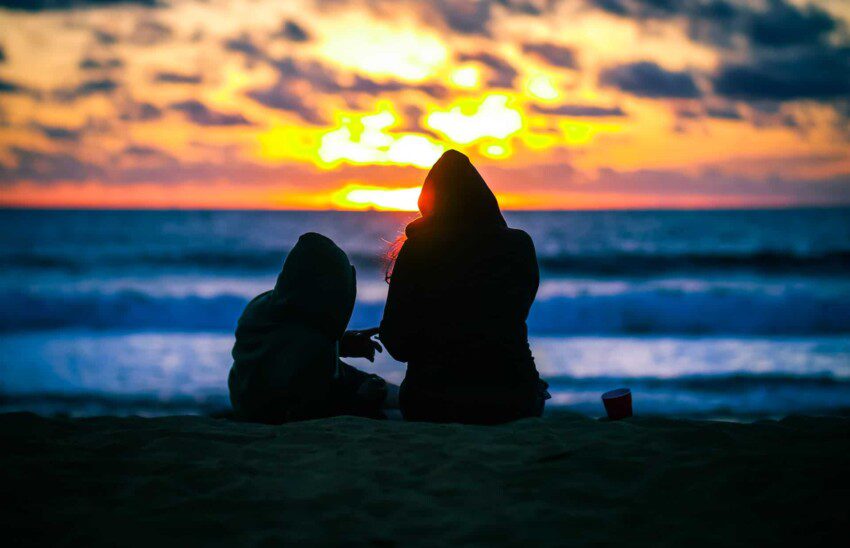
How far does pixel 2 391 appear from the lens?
7441 millimetres

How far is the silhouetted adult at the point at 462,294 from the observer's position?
3.55 meters

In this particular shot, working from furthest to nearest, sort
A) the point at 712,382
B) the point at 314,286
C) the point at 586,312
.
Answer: the point at 586,312 < the point at 712,382 < the point at 314,286

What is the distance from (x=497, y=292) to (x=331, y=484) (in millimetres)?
1301

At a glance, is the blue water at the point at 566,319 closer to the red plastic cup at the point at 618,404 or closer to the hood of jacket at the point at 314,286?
the hood of jacket at the point at 314,286

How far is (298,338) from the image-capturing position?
3818 mm

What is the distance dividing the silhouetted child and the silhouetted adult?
1.13 feet

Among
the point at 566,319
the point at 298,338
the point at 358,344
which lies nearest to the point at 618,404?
the point at 358,344

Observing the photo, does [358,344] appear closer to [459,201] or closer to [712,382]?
[459,201]

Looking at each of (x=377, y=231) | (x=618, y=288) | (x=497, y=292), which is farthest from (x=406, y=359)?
(x=377, y=231)

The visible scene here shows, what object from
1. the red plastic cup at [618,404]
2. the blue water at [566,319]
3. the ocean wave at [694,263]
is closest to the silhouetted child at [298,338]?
the red plastic cup at [618,404]

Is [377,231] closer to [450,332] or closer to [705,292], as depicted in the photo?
[705,292]

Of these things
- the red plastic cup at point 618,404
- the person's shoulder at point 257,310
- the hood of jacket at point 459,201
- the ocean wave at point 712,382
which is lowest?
the ocean wave at point 712,382

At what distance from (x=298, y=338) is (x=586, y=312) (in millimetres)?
13239

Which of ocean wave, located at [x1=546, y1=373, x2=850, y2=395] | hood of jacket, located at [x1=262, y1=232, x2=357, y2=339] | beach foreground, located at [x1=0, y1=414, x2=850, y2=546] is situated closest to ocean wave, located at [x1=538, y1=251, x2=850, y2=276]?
ocean wave, located at [x1=546, y1=373, x2=850, y2=395]
